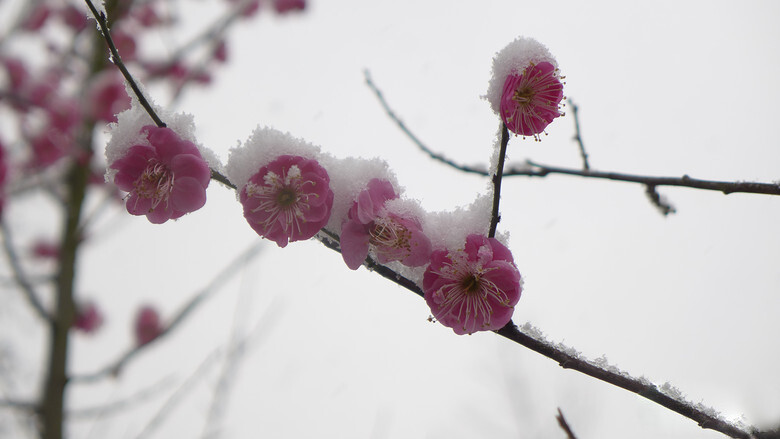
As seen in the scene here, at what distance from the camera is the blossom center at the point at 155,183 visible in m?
1.10

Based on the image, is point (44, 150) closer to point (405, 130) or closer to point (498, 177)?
point (405, 130)

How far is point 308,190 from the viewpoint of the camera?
1.04 meters

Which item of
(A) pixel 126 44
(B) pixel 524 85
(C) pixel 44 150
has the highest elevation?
(A) pixel 126 44

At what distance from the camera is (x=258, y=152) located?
1070mm

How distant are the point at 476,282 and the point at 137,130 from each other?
2.64 feet

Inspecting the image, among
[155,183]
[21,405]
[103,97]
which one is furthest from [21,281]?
[155,183]

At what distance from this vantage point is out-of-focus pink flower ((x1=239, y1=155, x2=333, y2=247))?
3.39ft

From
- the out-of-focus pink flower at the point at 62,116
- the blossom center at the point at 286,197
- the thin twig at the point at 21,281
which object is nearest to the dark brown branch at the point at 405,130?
the blossom center at the point at 286,197

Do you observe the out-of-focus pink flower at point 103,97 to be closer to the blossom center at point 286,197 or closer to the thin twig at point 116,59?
the thin twig at point 116,59

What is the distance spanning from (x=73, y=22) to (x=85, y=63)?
122cm

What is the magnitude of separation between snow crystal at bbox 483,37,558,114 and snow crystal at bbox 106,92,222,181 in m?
0.63

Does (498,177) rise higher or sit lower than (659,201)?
lower

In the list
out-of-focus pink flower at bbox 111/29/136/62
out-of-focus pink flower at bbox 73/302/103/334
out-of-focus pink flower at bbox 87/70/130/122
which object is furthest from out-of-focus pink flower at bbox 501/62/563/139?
out-of-focus pink flower at bbox 73/302/103/334

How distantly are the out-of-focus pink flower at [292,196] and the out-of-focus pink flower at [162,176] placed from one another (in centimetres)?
11
